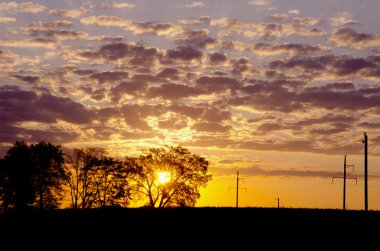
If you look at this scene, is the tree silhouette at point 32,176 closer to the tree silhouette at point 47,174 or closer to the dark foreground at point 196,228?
the tree silhouette at point 47,174

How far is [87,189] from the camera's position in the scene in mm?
92250

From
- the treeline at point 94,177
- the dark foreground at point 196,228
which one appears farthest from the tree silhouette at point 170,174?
the dark foreground at point 196,228

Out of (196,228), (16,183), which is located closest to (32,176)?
(16,183)

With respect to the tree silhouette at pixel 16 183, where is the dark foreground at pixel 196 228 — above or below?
below

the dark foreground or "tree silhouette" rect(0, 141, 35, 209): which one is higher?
"tree silhouette" rect(0, 141, 35, 209)

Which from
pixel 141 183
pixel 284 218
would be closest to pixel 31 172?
pixel 141 183

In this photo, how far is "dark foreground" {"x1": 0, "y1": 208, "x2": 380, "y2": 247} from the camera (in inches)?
1043

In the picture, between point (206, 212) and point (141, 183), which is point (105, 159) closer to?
point (141, 183)

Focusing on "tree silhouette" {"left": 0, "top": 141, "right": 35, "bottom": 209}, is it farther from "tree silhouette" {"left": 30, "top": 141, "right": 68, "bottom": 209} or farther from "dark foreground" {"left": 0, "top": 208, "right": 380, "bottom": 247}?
"dark foreground" {"left": 0, "top": 208, "right": 380, "bottom": 247}

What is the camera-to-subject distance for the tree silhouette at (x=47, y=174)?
280 feet

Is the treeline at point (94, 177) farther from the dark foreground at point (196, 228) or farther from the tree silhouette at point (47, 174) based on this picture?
the dark foreground at point (196, 228)

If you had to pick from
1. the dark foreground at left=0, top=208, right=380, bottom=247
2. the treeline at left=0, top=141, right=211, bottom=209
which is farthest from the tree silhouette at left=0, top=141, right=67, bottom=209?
the dark foreground at left=0, top=208, right=380, bottom=247

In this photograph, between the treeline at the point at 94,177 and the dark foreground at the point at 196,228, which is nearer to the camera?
the dark foreground at the point at 196,228

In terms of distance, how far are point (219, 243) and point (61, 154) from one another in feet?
224
